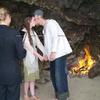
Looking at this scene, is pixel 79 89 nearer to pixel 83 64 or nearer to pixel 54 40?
pixel 83 64

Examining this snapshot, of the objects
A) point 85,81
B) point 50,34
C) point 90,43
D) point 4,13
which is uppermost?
point 4,13

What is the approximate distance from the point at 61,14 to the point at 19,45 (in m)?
3.03

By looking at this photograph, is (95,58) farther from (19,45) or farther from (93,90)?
(19,45)

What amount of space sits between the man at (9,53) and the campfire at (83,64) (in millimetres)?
3524

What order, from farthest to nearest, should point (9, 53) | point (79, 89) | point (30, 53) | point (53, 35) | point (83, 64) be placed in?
1. point (83, 64)
2. point (79, 89)
3. point (30, 53)
4. point (53, 35)
5. point (9, 53)

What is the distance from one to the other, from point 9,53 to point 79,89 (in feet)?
9.30

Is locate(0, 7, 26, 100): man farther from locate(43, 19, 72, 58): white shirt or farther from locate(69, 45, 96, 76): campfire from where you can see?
locate(69, 45, 96, 76): campfire

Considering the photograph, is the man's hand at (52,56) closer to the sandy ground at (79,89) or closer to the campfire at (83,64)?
the sandy ground at (79,89)

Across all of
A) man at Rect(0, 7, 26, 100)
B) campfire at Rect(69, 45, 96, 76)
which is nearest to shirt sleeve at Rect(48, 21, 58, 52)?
man at Rect(0, 7, 26, 100)

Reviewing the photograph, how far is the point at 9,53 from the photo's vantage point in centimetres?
Result: 562

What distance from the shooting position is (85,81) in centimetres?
863

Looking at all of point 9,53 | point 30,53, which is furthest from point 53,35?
point 9,53

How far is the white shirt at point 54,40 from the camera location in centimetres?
672

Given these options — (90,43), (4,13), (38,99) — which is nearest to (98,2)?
(90,43)
